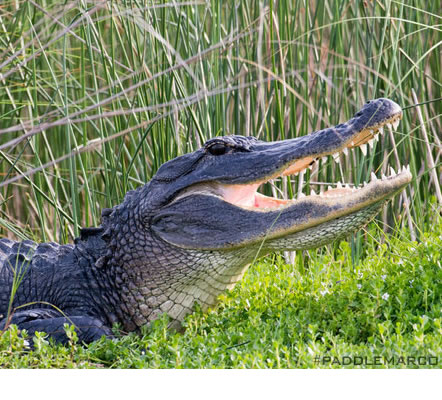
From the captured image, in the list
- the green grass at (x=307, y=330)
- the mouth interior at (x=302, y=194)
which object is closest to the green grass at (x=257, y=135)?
the green grass at (x=307, y=330)

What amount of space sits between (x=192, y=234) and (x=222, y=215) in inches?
8.1

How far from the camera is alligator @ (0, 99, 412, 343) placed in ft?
11.9

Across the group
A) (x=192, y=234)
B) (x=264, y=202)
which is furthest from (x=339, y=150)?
(x=192, y=234)

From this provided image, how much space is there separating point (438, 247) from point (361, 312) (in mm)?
609

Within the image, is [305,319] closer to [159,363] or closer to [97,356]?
[159,363]

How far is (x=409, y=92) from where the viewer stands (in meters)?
5.49

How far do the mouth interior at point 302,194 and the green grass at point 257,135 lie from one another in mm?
233

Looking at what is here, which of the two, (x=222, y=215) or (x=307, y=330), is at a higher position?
(x=222, y=215)

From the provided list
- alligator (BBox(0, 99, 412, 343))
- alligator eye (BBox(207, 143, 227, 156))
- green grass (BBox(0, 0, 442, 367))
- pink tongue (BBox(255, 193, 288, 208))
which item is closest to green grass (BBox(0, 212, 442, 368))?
green grass (BBox(0, 0, 442, 367))

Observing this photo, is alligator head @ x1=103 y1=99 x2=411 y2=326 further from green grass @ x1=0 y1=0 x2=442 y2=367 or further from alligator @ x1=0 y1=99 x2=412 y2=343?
green grass @ x1=0 y1=0 x2=442 y2=367

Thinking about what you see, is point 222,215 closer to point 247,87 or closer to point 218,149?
point 218,149

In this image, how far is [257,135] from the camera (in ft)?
17.0
